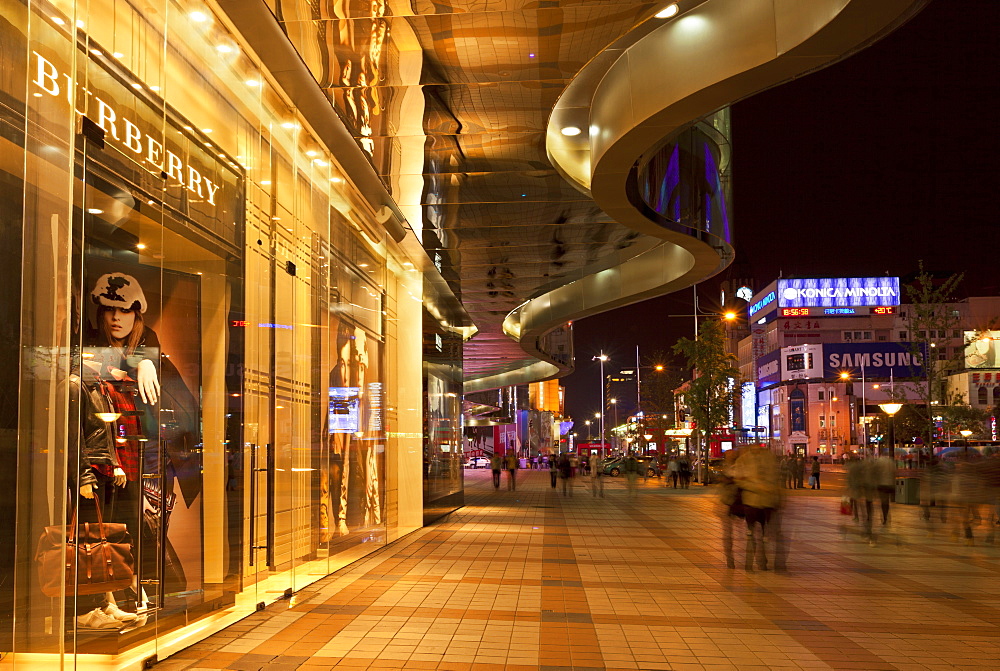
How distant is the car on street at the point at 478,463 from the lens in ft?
273

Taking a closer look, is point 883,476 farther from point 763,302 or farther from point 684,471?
point 763,302

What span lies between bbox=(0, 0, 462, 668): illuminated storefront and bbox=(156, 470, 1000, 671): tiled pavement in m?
0.75

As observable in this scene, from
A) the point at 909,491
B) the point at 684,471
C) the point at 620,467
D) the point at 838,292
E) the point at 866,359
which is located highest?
the point at 838,292

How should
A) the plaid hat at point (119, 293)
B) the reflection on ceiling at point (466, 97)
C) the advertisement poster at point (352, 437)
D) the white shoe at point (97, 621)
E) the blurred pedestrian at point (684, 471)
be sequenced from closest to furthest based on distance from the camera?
the white shoe at point (97, 621) → the plaid hat at point (119, 293) → the reflection on ceiling at point (466, 97) → the advertisement poster at point (352, 437) → the blurred pedestrian at point (684, 471)

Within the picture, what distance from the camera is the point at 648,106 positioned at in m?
9.97

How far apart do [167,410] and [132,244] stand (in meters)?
1.40

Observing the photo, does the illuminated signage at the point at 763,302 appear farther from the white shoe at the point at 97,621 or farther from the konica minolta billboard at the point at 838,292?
the white shoe at the point at 97,621

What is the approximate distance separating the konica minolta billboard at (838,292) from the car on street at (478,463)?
63132 millimetres

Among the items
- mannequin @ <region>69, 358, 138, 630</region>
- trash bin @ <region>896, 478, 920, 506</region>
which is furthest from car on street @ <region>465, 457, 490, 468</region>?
mannequin @ <region>69, 358, 138, 630</region>

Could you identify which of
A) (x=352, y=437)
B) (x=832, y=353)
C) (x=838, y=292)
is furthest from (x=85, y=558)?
(x=838, y=292)

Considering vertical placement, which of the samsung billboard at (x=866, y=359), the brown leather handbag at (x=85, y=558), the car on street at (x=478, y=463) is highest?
the samsung billboard at (x=866, y=359)

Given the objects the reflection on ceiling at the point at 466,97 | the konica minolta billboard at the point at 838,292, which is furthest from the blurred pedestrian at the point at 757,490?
the konica minolta billboard at the point at 838,292

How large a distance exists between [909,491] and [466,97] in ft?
75.8

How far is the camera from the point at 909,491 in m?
28.5
